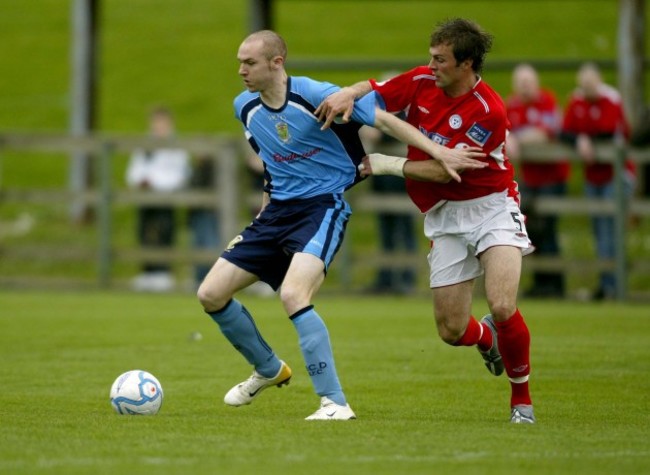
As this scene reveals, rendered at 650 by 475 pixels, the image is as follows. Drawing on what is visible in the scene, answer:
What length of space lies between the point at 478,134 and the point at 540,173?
28.3 feet

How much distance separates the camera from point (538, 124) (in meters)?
16.4

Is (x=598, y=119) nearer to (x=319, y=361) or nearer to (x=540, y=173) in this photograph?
(x=540, y=173)

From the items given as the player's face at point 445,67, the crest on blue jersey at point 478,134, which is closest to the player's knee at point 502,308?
the crest on blue jersey at point 478,134

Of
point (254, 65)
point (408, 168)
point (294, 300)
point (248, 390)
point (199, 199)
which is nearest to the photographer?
point (294, 300)

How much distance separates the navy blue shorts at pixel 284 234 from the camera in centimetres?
803

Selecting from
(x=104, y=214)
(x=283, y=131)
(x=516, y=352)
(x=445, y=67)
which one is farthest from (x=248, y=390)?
(x=104, y=214)

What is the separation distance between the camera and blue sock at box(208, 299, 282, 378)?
27.0ft

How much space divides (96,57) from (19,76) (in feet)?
60.8

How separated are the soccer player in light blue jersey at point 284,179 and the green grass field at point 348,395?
70cm

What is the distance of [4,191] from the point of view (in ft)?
60.0

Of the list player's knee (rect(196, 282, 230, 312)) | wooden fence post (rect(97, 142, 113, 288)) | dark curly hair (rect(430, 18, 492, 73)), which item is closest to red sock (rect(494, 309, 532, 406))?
dark curly hair (rect(430, 18, 492, 73))

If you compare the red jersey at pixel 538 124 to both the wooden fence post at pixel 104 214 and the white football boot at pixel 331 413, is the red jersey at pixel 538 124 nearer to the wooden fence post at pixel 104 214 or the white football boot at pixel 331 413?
the wooden fence post at pixel 104 214

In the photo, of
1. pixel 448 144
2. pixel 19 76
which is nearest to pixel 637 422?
pixel 448 144

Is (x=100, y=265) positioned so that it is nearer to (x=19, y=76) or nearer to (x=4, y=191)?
(x=4, y=191)
